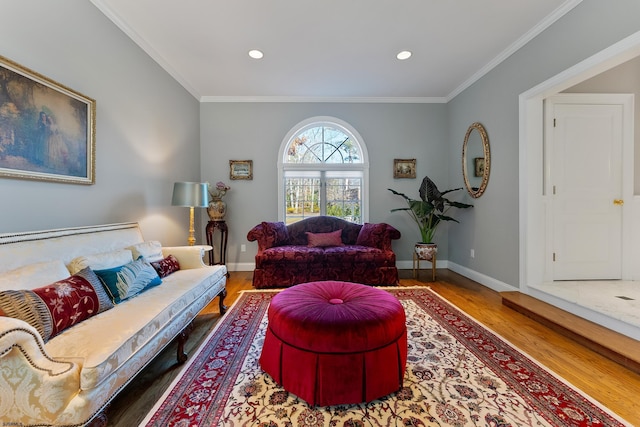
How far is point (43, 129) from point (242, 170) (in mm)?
2541

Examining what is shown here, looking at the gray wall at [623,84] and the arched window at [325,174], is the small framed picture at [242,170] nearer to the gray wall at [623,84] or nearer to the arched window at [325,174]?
the arched window at [325,174]

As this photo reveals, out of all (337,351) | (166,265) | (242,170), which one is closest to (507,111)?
(337,351)

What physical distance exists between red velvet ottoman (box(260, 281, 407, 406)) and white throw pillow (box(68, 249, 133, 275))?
124cm

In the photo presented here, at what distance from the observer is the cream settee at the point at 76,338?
96 cm

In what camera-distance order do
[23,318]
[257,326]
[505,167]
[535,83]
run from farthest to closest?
[505,167] → [535,83] → [257,326] → [23,318]

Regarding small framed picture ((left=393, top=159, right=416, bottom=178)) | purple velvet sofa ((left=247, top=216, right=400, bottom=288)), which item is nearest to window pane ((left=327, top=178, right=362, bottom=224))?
small framed picture ((left=393, top=159, right=416, bottom=178))

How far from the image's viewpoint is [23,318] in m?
1.11

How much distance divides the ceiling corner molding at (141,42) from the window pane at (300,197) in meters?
2.06

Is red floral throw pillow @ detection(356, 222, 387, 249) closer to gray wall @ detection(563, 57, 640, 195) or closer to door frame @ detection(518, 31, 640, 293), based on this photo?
door frame @ detection(518, 31, 640, 293)

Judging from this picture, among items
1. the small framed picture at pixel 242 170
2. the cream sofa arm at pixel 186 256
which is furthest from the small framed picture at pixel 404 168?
the cream sofa arm at pixel 186 256

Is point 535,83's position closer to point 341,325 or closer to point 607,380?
point 607,380

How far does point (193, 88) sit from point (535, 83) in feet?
14.3

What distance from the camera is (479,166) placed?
11.5 feet

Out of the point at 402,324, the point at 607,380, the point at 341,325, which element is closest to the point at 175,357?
the point at 341,325
